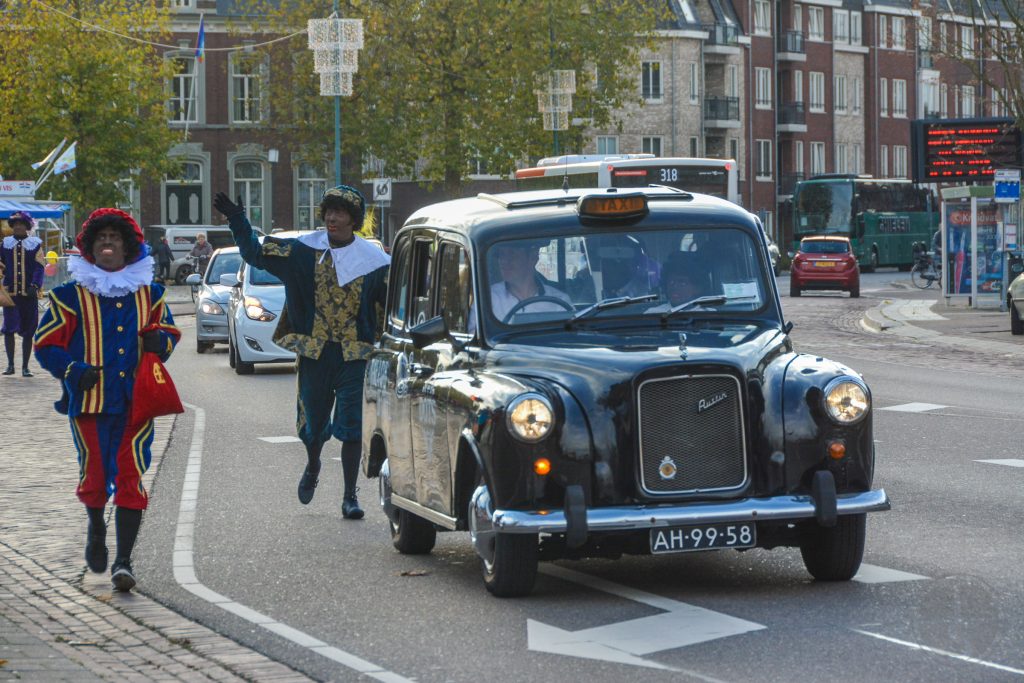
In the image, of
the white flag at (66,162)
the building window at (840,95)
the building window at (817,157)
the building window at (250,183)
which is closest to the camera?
the white flag at (66,162)

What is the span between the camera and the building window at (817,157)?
331 feet

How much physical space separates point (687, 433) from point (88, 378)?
8.42 feet

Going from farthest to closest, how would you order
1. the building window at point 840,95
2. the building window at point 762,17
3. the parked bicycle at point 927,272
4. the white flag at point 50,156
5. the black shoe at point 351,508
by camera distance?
the building window at point 840,95, the building window at point 762,17, the white flag at point 50,156, the parked bicycle at point 927,272, the black shoe at point 351,508

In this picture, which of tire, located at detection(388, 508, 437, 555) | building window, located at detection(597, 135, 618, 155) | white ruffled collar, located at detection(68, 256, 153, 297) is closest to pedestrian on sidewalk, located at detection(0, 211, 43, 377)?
tire, located at detection(388, 508, 437, 555)

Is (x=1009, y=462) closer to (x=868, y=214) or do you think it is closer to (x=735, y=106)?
(x=868, y=214)

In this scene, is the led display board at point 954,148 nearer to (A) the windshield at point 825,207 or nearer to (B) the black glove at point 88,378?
(A) the windshield at point 825,207

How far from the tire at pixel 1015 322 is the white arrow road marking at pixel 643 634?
24.3m

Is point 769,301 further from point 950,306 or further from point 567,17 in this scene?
point 567,17

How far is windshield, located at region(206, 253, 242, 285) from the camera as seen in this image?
29703mm

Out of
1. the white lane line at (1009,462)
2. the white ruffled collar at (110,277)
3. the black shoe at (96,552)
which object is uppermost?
the white ruffled collar at (110,277)

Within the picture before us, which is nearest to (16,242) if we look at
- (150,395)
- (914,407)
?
(914,407)

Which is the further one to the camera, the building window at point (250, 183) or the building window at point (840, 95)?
the building window at point (840, 95)

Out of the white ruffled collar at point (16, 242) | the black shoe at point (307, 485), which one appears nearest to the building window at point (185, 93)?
the white ruffled collar at point (16, 242)

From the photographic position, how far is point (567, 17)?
2307 inches
